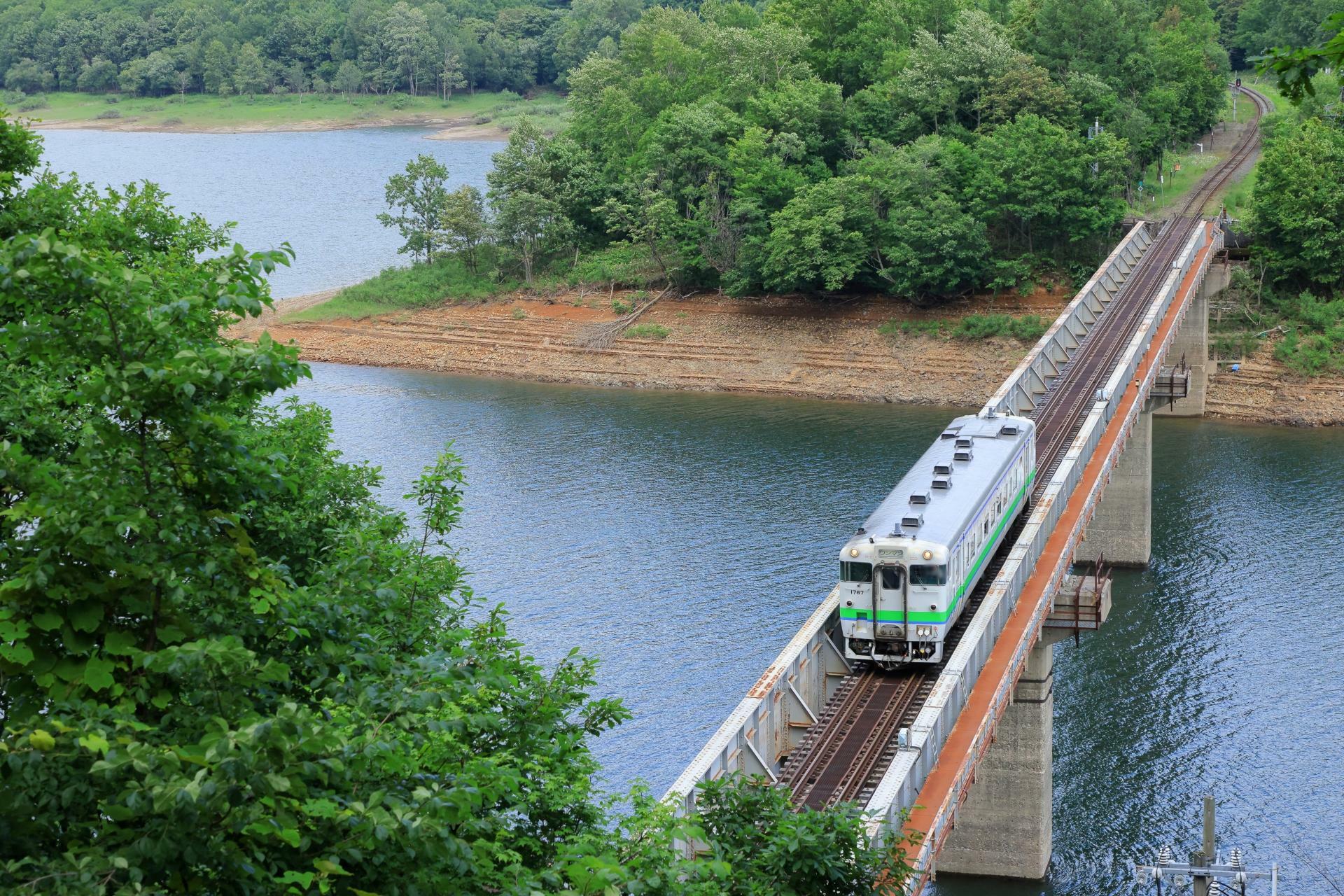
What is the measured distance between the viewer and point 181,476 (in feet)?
48.4

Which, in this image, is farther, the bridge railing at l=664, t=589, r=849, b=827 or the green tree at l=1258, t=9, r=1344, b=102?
the bridge railing at l=664, t=589, r=849, b=827

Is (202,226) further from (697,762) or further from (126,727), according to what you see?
(126,727)

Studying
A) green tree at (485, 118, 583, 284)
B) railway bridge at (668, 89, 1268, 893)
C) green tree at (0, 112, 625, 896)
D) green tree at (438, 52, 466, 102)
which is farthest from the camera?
green tree at (438, 52, 466, 102)

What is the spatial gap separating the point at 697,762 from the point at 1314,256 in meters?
64.3

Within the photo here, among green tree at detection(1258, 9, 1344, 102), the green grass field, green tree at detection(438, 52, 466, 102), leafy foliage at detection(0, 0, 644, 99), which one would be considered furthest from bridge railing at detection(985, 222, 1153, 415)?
green tree at detection(438, 52, 466, 102)

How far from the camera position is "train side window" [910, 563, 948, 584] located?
33.2 metres

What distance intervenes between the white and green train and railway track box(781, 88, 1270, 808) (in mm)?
788

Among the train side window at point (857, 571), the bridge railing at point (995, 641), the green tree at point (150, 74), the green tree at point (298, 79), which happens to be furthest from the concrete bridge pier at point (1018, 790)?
the green tree at point (150, 74)

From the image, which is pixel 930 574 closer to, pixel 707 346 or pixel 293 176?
pixel 707 346

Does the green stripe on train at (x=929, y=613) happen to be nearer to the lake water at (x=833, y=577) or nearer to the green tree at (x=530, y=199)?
the lake water at (x=833, y=577)

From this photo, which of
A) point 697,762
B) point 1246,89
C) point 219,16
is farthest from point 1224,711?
point 219,16

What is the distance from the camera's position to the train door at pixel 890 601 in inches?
1315

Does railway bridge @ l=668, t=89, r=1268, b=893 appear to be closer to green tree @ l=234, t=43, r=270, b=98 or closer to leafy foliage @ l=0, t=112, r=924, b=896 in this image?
leafy foliage @ l=0, t=112, r=924, b=896

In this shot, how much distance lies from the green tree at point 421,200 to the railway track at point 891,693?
159 ft
